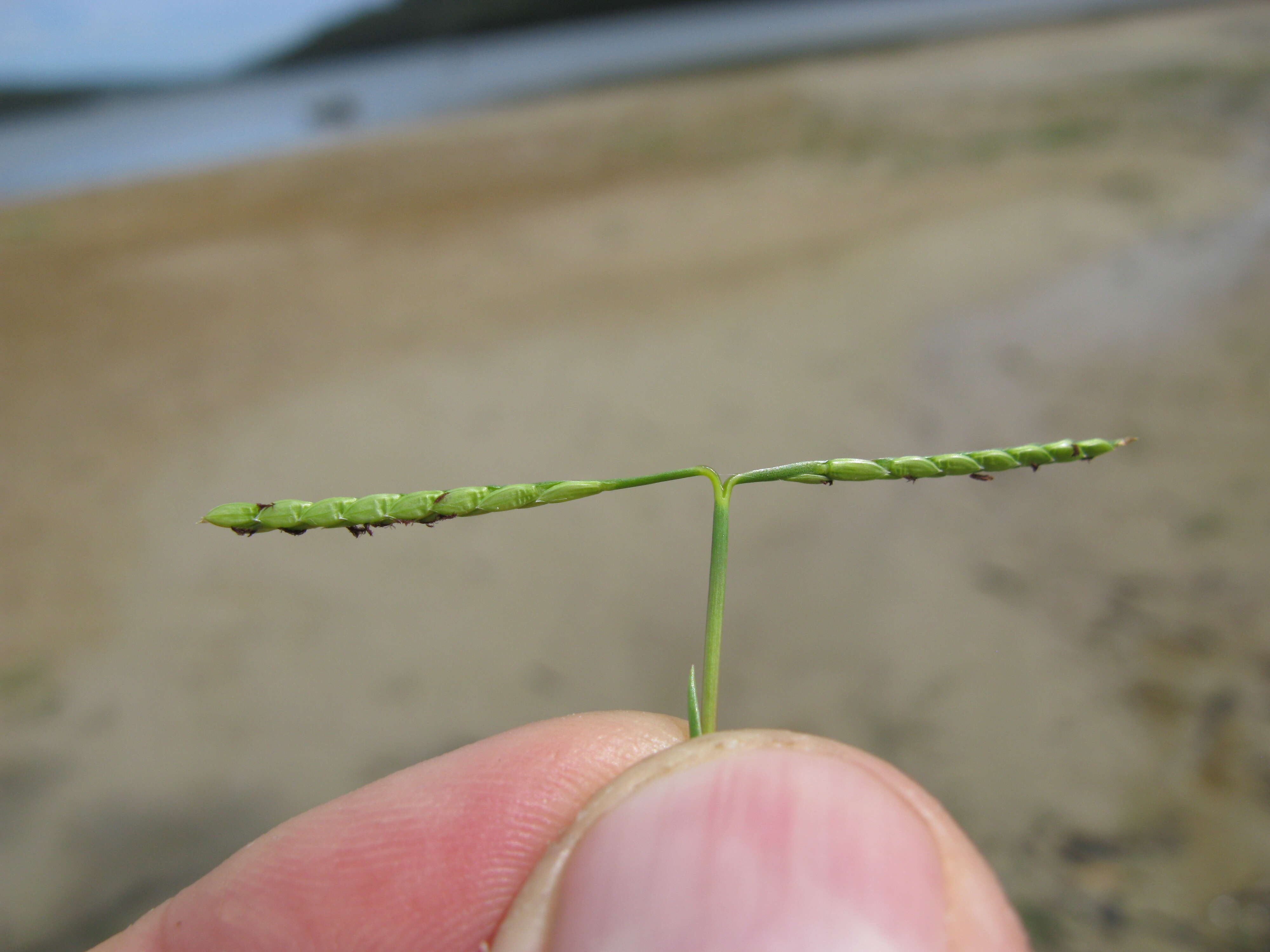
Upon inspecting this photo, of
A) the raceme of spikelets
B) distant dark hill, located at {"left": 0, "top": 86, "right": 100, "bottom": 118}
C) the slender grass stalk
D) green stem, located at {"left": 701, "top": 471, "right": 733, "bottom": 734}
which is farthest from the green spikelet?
distant dark hill, located at {"left": 0, "top": 86, "right": 100, "bottom": 118}

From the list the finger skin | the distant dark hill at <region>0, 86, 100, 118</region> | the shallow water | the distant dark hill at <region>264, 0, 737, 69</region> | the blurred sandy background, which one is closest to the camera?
the finger skin

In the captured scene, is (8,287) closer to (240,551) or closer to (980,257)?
(240,551)

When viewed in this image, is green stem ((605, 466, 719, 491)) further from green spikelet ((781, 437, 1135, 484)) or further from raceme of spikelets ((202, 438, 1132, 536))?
green spikelet ((781, 437, 1135, 484))

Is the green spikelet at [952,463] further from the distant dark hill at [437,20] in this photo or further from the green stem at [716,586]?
the distant dark hill at [437,20]

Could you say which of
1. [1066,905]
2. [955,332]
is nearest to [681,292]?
[955,332]

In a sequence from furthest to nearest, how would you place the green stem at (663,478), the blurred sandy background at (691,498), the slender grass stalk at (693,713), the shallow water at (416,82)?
the shallow water at (416,82), the blurred sandy background at (691,498), the slender grass stalk at (693,713), the green stem at (663,478)

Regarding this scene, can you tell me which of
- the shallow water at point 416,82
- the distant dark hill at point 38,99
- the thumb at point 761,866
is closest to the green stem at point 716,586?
the thumb at point 761,866

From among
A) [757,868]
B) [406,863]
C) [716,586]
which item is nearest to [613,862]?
[757,868]
